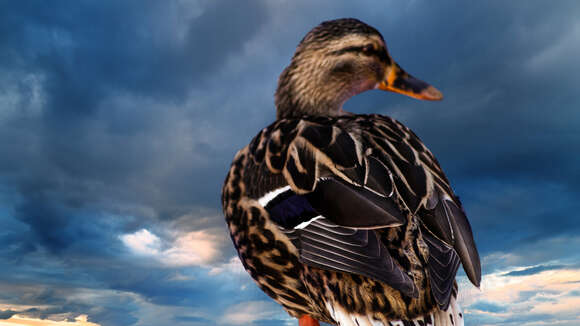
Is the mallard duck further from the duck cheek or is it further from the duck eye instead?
the duck eye

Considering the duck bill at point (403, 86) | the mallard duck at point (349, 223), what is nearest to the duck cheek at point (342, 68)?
the duck bill at point (403, 86)

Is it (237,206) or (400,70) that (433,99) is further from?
(237,206)

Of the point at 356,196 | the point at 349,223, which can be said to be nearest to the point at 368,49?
the point at 356,196

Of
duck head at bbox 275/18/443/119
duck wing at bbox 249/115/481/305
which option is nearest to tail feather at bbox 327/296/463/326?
duck wing at bbox 249/115/481/305

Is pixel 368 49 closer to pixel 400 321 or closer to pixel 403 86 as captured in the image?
pixel 403 86

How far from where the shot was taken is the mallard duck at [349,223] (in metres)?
2.72

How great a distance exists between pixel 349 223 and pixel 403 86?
117 inches

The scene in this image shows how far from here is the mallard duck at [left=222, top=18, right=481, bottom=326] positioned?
2.72m

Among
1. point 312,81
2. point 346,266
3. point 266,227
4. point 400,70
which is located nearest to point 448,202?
point 346,266

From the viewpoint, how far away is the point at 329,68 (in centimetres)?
478

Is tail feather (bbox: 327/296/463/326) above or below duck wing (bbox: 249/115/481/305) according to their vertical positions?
below

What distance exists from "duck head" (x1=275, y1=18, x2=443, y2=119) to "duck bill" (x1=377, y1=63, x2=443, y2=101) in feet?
0.75

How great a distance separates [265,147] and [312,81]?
4.92 ft

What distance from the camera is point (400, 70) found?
5.29m
